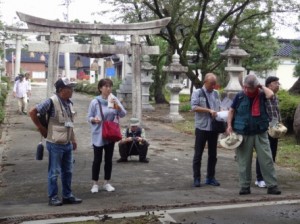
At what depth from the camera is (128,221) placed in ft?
17.8

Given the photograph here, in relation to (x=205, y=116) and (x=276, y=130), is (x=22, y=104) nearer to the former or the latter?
(x=205, y=116)

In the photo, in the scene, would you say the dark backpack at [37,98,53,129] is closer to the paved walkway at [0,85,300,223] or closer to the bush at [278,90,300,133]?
the paved walkway at [0,85,300,223]

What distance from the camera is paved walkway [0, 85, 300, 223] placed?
620 cm

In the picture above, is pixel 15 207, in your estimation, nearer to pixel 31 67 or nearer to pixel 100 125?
pixel 100 125

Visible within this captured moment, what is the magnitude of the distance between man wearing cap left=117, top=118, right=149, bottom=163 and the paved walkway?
245 millimetres

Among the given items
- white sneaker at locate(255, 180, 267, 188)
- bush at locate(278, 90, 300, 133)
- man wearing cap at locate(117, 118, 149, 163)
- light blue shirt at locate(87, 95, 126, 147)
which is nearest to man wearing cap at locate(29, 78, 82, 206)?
light blue shirt at locate(87, 95, 126, 147)

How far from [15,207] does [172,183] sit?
2.81 m

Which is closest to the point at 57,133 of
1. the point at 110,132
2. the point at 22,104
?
the point at 110,132

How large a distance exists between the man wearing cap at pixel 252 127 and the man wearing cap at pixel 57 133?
95.0 inches

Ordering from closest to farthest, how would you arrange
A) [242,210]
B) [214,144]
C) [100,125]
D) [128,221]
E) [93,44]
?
1. [128,221]
2. [242,210]
3. [100,125]
4. [214,144]
5. [93,44]

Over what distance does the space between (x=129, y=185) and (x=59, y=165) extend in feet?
5.74

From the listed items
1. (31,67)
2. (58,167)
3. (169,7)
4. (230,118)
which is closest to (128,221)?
(58,167)

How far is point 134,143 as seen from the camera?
9.83 m

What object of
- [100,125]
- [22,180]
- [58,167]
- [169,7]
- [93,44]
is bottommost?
[22,180]
